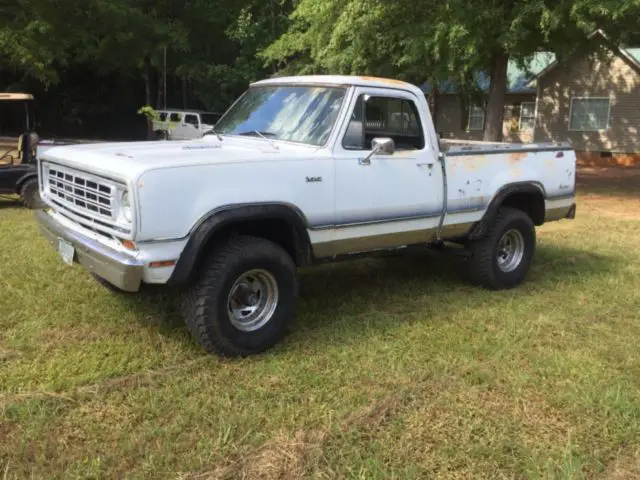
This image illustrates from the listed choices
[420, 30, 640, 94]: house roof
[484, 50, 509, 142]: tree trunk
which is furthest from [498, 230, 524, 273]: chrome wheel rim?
[420, 30, 640, 94]: house roof

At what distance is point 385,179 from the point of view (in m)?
5.07

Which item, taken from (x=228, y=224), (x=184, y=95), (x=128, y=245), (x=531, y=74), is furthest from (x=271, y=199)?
(x=184, y=95)

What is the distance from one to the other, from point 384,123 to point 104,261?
8.53ft

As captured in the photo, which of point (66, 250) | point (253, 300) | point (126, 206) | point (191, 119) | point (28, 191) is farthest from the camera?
point (191, 119)

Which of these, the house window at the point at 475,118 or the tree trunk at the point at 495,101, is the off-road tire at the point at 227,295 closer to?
the tree trunk at the point at 495,101

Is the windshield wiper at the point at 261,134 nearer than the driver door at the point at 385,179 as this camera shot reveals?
No

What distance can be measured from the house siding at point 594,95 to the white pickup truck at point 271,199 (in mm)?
19508

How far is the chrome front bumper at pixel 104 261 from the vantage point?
389 cm

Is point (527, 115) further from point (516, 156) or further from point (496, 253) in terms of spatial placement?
point (496, 253)

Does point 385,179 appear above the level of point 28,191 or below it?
above

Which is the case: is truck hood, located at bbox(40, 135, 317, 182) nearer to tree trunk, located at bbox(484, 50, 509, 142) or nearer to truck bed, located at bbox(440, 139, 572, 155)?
truck bed, located at bbox(440, 139, 572, 155)

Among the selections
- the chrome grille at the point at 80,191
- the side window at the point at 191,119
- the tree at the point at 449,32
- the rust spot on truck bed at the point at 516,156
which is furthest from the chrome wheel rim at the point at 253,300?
the side window at the point at 191,119

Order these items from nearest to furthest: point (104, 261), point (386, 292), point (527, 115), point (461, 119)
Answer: point (104, 261) < point (386, 292) < point (527, 115) < point (461, 119)

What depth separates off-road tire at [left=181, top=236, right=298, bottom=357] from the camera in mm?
4203
